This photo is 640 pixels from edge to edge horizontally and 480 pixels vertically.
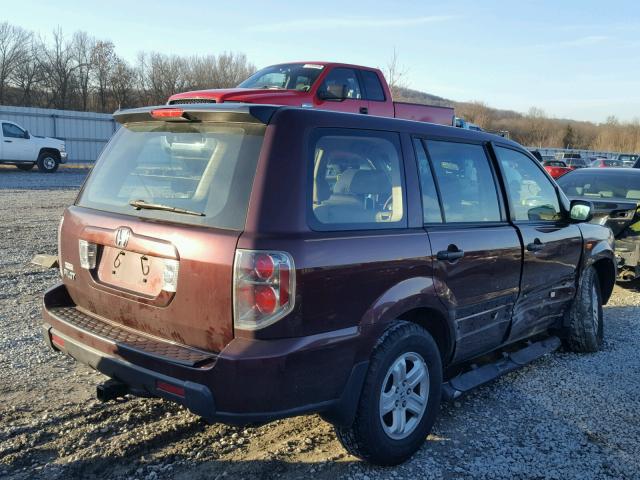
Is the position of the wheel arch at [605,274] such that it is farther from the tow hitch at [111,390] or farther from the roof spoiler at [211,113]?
the tow hitch at [111,390]

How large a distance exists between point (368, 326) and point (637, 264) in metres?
5.75

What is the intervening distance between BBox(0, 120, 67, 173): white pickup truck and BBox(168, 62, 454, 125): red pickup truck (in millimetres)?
15380

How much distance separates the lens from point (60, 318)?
3.30m

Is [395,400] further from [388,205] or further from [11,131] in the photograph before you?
[11,131]

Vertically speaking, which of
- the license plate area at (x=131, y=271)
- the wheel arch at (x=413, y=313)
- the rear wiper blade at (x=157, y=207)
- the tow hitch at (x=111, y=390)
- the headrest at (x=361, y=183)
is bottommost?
the tow hitch at (x=111, y=390)

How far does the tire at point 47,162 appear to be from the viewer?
2242cm

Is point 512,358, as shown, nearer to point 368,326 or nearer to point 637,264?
point 368,326

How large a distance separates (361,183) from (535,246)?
1817mm

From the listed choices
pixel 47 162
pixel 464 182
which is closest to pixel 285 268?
pixel 464 182

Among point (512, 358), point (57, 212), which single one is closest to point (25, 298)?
point (512, 358)

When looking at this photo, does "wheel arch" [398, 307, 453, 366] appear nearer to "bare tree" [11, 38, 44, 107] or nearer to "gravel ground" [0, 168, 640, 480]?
"gravel ground" [0, 168, 640, 480]

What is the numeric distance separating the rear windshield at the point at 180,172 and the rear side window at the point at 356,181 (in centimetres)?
36

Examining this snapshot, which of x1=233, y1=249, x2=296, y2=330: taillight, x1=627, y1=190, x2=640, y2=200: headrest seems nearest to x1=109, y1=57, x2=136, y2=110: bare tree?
x1=627, y1=190, x2=640, y2=200: headrest

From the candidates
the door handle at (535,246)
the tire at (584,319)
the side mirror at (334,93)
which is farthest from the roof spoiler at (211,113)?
the side mirror at (334,93)
